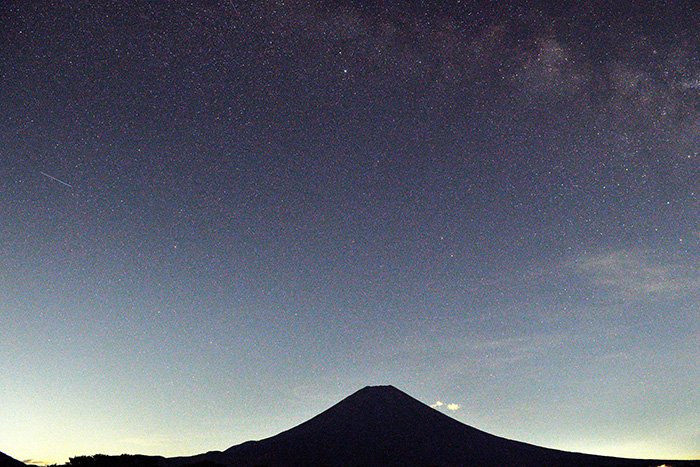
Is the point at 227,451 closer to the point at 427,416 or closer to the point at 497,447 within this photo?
the point at 427,416

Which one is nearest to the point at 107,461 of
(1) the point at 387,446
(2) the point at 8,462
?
(2) the point at 8,462

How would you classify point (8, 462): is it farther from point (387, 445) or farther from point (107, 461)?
point (387, 445)

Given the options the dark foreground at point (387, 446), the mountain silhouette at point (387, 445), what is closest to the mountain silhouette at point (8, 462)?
the dark foreground at point (387, 446)

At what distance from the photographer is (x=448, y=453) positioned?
484 feet

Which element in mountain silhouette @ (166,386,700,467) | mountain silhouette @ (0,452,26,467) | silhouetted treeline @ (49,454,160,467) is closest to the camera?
mountain silhouette @ (0,452,26,467)

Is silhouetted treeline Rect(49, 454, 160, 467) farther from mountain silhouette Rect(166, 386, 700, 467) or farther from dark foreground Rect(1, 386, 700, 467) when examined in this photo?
mountain silhouette Rect(166, 386, 700, 467)

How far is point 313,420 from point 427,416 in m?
35.4

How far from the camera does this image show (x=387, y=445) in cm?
14950

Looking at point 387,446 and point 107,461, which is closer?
point 107,461

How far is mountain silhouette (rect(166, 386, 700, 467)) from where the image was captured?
141 metres

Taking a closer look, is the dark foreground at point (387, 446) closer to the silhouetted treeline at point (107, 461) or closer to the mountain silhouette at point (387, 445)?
the mountain silhouette at point (387, 445)

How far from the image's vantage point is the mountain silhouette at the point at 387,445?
5546 inches

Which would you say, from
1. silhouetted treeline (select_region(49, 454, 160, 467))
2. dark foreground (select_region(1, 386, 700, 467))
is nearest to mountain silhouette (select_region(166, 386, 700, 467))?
dark foreground (select_region(1, 386, 700, 467))

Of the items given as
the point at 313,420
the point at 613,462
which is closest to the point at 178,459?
the point at 313,420
